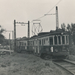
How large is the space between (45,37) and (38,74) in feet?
25.3

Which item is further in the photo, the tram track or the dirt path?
the tram track

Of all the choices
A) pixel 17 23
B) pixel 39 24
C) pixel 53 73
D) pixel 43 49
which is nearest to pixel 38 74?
pixel 53 73

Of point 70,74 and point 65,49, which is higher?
point 65,49

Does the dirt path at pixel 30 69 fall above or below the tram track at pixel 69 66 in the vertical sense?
above

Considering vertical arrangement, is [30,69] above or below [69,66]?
above

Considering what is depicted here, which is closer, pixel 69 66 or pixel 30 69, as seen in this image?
pixel 30 69

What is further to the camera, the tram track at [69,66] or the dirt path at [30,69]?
the tram track at [69,66]

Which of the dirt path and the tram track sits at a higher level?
the dirt path

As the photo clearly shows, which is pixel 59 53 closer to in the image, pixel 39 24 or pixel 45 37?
pixel 45 37

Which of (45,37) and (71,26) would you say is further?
(71,26)

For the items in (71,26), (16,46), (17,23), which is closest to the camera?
(16,46)

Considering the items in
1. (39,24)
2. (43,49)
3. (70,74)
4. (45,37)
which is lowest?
(70,74)

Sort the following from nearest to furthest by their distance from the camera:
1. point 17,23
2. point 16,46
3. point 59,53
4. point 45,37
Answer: point 59,53 → point 45,37 → point 16,46 → point 17,23

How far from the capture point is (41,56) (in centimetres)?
1589
